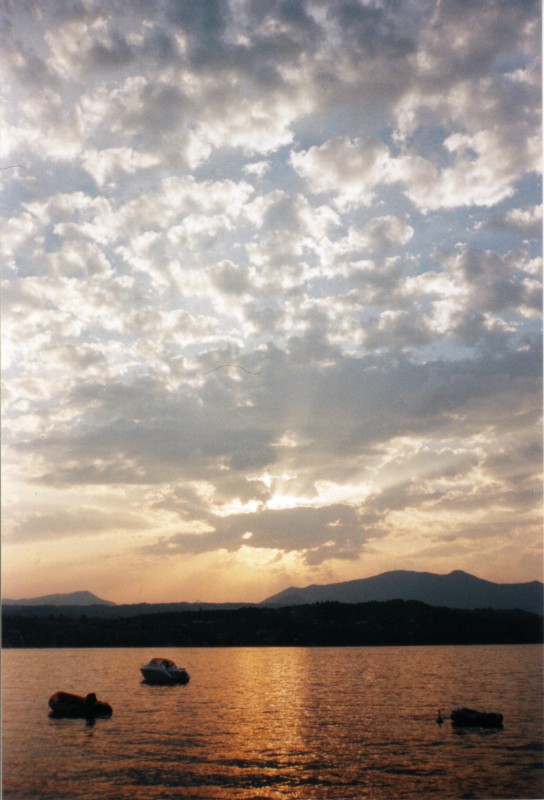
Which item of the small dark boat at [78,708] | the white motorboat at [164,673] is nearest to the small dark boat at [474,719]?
the small dark boat at [78,708]

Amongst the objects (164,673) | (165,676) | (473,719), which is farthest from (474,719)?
(165,676)

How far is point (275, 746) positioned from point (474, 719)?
21329 mm

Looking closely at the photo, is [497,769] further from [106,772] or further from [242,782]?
[106,772]

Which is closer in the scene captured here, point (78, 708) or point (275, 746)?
point (275, 746)

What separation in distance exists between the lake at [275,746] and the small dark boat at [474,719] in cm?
113

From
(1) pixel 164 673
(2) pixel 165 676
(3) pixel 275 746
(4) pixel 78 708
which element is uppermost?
(3) pixel 275 746

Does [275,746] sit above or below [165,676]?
above

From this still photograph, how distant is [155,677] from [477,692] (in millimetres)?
47890

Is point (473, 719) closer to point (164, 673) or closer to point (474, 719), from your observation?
point (474, 719)

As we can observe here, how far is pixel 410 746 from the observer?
50156 mm

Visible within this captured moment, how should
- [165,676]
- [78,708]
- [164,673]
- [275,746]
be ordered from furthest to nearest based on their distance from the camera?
1. [165,676]
2. [164,673]
3. [78,708]
4. [275,746]

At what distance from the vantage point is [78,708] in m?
63.8

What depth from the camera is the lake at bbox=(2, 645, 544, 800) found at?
37.5 meters

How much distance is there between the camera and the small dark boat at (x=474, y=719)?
Answer: 59.1 m
